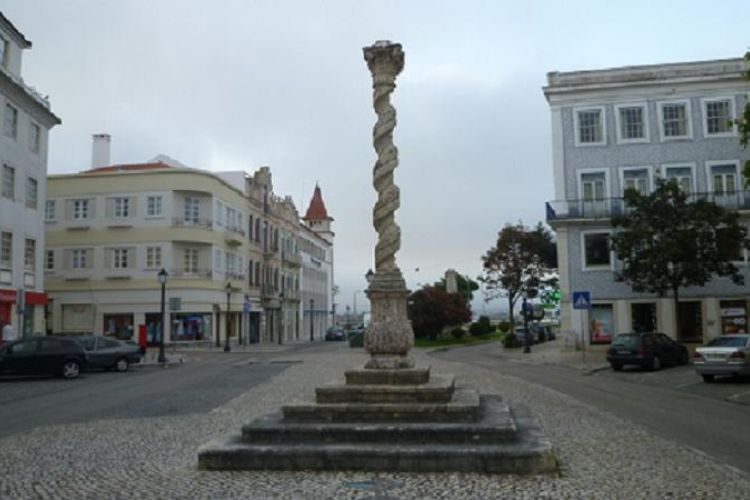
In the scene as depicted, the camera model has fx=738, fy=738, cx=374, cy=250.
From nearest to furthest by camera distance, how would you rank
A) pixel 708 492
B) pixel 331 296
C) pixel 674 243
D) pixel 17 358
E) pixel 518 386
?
pixel 708 492 < pixel 518 386 < pixel 17 358 < pixel 674 243 < pixel 331 296

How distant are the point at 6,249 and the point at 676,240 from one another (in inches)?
1081

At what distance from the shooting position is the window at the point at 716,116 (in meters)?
35.7

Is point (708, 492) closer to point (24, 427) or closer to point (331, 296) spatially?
point (24, 427)

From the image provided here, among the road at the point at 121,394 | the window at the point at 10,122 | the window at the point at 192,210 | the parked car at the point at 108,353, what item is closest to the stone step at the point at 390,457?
the road at the point at 121,394

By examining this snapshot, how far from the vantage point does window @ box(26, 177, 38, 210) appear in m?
33.4

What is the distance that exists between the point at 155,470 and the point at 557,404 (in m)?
9.00

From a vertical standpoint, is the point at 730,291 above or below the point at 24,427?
above

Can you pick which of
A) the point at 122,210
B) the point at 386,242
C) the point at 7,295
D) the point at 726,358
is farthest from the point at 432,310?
the point at 386,242

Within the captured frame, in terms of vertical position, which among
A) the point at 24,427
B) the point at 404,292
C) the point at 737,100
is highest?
the point at 737,100

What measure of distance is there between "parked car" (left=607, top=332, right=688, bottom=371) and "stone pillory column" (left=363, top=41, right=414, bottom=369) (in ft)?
52.7

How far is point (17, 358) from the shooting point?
23359 mm

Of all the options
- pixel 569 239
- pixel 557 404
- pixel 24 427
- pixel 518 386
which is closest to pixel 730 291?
pixel 569 239

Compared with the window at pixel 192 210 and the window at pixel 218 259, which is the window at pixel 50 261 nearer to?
the window at pixel 192 210

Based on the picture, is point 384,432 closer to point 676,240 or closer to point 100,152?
point 676,240
